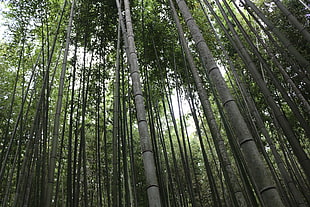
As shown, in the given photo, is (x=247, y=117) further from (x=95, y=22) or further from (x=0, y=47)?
(x=0, y=47)

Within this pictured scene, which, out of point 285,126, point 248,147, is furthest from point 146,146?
point 285,126

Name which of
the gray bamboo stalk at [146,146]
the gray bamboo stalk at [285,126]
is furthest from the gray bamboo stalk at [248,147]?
the gray bamboo stalk at [285,126]

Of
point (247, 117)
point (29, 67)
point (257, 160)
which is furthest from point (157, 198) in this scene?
point (29, 67)

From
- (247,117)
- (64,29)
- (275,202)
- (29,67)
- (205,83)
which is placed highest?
(64,29)

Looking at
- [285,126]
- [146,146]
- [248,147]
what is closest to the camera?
[248,147]

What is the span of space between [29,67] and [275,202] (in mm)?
5233

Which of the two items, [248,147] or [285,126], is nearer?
[248,147]

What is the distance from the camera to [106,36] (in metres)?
4.75

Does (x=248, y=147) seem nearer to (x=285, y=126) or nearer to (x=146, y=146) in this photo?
(x=146, y=146)

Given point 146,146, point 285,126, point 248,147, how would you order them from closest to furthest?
point 248,147, point 146,146, point 285,126

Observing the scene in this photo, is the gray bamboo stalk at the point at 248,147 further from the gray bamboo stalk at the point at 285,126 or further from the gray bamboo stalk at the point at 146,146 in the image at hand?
the gray bamboo stalk at the point at 285,126

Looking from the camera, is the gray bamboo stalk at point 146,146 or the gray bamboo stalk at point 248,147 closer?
the gray bamboo stalk at point 248,147

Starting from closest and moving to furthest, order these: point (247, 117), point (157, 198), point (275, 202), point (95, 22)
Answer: point (275, 202) → point (157, 198) → point (247, 117) → point (95, 22)

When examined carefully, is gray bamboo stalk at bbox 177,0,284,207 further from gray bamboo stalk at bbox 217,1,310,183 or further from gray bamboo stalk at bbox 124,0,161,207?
gray bamboo stalk at bbox 217,1,310,183
